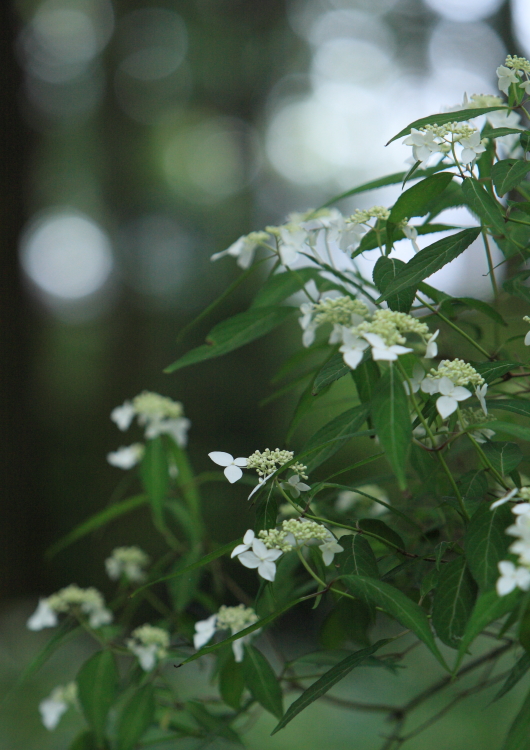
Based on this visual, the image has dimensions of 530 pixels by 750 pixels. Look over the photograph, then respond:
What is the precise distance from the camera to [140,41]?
4.45 meters

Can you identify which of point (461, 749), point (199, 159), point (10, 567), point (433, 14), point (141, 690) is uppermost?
point (433, 14)

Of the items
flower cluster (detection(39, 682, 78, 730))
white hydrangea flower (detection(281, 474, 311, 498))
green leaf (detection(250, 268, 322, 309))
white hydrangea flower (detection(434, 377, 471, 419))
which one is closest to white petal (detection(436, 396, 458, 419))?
white hydrangea flower (detection(434, 377, 471, 419))

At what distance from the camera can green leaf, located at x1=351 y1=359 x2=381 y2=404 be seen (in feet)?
1.46

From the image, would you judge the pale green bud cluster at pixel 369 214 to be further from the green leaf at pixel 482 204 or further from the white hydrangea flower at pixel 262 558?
the white hydrangea flower at pixel 262 558

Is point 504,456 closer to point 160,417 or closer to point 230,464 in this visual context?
point 230,464

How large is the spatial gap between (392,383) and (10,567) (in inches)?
114

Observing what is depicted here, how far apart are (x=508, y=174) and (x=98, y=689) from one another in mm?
571

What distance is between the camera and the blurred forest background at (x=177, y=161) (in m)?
3.92

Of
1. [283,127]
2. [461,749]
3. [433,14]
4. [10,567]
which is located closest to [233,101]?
[283,127]

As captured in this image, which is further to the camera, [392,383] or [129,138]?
[129,138]

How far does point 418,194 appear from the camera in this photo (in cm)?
39

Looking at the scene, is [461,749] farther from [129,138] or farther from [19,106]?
[129,138]

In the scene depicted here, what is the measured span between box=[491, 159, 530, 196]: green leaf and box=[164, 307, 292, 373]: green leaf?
183mm

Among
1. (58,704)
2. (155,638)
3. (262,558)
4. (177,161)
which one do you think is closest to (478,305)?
(262,558)
